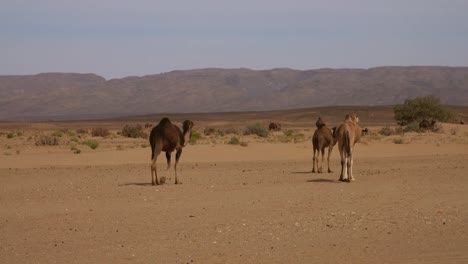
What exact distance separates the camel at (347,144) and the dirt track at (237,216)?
41 cm

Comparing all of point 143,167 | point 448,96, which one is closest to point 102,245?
point 143,167

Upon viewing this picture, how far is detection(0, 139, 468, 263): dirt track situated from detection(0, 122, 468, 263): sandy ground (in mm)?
21

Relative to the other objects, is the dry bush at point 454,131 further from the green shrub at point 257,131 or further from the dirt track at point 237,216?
the dirt track at point 237,216

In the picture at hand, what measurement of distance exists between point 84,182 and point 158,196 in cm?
469

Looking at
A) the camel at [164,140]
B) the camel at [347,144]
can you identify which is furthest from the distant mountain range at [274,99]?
the camel at [164,140]

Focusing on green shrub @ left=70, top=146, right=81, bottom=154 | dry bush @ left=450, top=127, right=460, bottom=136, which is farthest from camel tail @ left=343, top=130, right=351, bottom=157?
dry bush @ left=450, top=127, right=460, bottom=136

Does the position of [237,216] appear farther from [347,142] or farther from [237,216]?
[347,142]

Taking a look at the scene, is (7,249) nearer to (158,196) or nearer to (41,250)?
(41,250)

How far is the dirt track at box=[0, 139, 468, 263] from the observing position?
34.7 feet

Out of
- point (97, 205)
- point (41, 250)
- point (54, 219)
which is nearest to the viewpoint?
point (41, 250)

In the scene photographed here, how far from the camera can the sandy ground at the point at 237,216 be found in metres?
10.6

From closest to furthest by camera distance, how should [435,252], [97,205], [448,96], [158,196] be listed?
[435,252], [97,205], [158,196], [448,96]

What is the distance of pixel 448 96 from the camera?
170 m

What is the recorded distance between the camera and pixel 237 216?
45.8 feet
